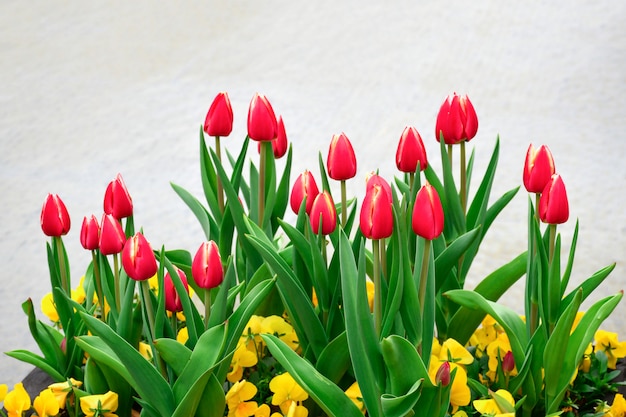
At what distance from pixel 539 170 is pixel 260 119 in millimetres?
357

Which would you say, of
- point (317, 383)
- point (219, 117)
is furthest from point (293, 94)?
point (317, 383)

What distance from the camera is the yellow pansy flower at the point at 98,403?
1.09 meters

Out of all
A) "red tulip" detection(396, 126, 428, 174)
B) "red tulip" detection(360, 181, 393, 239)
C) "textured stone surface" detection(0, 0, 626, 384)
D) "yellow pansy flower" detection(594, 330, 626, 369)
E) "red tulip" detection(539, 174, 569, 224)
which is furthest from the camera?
"textured stone surface" detection(0, 0, 626, 384)

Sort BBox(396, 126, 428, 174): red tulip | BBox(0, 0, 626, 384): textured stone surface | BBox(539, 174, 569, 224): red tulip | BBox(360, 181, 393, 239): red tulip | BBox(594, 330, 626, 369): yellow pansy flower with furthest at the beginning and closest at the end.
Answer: BBox(0, 0, 626, 384): textured stone surface, BBox(594, 330, 626, 369): yellow pansy flower, BBox(396, 126, 428, 174): red tulip, BBox(539, 174, 569, 224): red tulip, BBox(360, 181, 393, 239): red tulip

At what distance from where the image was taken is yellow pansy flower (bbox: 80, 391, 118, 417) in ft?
3.57

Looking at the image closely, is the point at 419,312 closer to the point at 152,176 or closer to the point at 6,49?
the point at 152,176

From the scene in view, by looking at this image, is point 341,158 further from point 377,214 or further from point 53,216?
point 53,216

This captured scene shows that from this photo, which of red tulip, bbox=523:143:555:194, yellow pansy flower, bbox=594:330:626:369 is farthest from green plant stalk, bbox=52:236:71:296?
yellow pansy flower, bbox=594:330:626:369

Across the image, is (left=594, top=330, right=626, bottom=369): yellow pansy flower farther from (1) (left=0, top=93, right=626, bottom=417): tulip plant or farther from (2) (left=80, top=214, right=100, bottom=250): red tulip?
(2) (left=80, top=214, right=100, bottom=250): red tulip

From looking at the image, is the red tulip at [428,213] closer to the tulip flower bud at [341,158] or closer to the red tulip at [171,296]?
the tulip flower bud at [341,158]

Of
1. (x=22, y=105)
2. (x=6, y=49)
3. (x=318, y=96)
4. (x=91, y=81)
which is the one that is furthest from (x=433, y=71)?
(x=6, y=49)

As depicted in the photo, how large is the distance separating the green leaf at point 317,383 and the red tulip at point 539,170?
34 cm

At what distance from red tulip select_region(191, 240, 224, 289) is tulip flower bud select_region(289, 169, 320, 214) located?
0.71 ft

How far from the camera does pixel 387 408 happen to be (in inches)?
37.3
